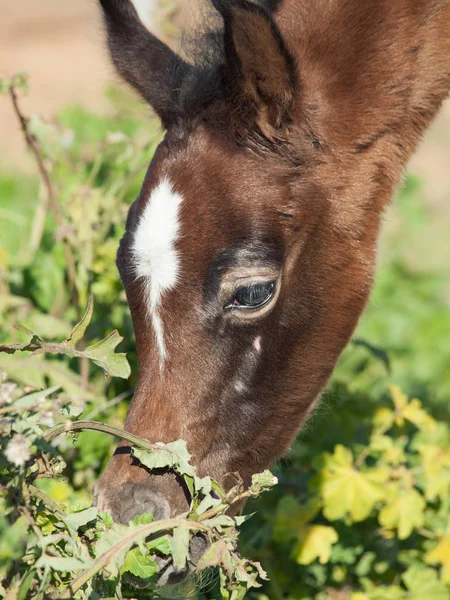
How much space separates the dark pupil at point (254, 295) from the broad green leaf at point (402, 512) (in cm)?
105

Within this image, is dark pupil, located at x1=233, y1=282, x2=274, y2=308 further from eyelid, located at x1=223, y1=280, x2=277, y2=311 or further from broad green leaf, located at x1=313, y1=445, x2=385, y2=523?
broad green leaf, located at x1=313, y1=445, x2=385, y2=523

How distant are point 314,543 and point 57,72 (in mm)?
8557

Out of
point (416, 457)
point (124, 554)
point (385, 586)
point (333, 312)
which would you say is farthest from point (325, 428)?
point (124, 554)

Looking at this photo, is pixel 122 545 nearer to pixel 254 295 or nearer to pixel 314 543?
Result: pixel 254 295

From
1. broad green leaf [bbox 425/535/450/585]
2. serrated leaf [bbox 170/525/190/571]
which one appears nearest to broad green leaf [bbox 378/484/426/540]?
broad green leaf [bbox 425/535/450/585]

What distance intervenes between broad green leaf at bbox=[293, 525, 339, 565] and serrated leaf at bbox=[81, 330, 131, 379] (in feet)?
4.33

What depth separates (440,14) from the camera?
11.1ft

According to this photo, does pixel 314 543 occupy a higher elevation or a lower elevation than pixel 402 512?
lower

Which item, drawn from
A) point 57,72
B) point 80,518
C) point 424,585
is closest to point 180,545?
point 80,518

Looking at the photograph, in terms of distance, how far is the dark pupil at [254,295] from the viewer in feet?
9.06

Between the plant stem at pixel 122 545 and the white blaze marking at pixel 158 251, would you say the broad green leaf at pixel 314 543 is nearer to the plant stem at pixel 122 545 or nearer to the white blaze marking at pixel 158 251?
the white blaze marking at pixel 158 251

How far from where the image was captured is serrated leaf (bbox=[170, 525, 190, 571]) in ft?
7.08

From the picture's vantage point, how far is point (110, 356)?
7.55 ft

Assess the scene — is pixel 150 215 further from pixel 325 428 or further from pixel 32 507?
pixel 325 428
